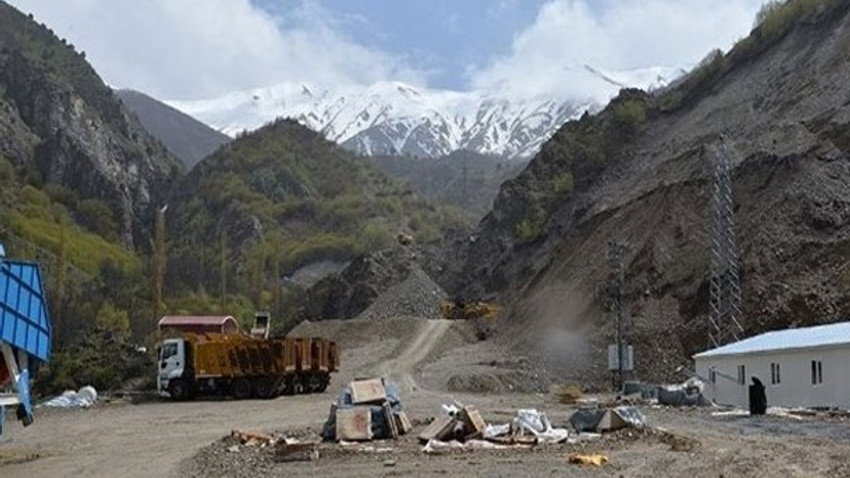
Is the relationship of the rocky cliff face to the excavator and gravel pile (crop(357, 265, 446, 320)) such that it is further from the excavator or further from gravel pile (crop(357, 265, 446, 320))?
the excavator

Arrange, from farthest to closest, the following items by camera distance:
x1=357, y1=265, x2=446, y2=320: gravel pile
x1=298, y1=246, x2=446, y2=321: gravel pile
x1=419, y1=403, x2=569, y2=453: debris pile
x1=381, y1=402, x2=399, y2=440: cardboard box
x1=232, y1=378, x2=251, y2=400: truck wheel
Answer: x1=298, y1=246, x2=446, y2=321: gravel pile, x1=357, y1=265, x2=446, y2=320: gravel pile, x1=232, y1=378, x2=251, y2=400: truck wheel, x1=381, y1=402, x2=399, y2=440: cardboard box, x1=419, y1=403, x2=569, y2=453: debris pile

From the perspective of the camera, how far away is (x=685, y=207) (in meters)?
57.8

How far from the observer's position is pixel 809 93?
63.4 meters

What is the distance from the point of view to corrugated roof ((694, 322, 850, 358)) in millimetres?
31625

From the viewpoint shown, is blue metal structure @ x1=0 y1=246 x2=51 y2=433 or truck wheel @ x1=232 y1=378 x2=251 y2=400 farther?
truck wheel @ x1=232 y1=378 x2=251 y2=400

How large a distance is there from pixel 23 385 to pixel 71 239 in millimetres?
114040

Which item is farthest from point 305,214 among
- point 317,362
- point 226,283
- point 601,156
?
point 317,362

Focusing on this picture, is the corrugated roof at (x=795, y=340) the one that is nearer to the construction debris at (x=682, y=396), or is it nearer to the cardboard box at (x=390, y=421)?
the construction debris at (x=682, y=396)

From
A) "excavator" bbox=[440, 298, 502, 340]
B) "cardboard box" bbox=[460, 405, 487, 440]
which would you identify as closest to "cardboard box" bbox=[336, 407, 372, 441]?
"cardboard box" bbox=[460, 405, 487, 440]

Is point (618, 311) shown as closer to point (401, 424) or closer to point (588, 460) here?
point (401, 424)

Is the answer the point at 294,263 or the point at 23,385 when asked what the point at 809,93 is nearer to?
the point at 23,385

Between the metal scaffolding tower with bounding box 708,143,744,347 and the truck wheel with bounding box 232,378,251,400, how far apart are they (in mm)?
21321

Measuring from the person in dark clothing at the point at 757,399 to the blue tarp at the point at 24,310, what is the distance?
2073 centimetres

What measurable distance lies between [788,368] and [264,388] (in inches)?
754
